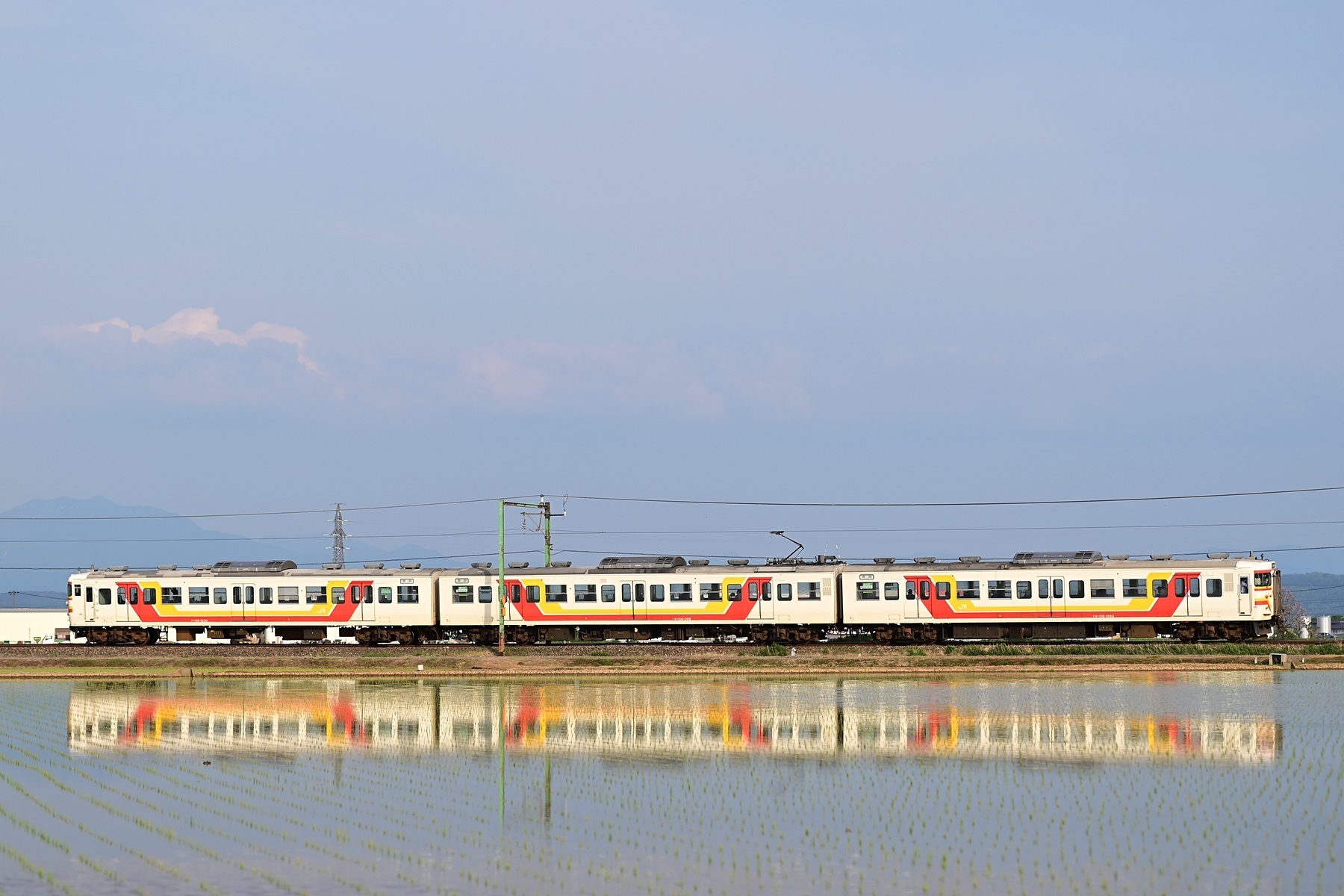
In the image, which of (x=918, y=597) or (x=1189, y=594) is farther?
(x=918, y=597)

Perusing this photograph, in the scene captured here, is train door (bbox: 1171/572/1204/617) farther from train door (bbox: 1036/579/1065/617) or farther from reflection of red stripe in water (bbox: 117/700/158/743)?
reflection of red stripe in water (bbox: 117/700/158/743)

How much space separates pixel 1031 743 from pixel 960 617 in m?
28.8

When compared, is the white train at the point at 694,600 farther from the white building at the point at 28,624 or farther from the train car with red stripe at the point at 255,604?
the white building at the point at 28,624

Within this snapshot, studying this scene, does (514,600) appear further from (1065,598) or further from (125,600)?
(1065,598)

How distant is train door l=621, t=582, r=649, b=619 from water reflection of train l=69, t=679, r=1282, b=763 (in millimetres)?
13060

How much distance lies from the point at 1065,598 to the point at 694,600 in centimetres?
1519

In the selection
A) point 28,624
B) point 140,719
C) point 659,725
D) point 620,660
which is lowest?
point 28,624

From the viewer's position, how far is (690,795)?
2503 cm

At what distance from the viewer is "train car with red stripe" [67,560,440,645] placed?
63.2 m

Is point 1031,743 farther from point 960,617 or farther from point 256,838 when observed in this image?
point 960,617

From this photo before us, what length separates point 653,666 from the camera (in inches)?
2143

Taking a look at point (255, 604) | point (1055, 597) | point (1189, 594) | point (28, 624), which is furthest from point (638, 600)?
point (28, 624)

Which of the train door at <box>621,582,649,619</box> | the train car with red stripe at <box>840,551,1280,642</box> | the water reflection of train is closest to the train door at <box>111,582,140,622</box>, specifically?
the water reflection of train

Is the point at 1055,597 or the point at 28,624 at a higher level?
the point at 1055,597
